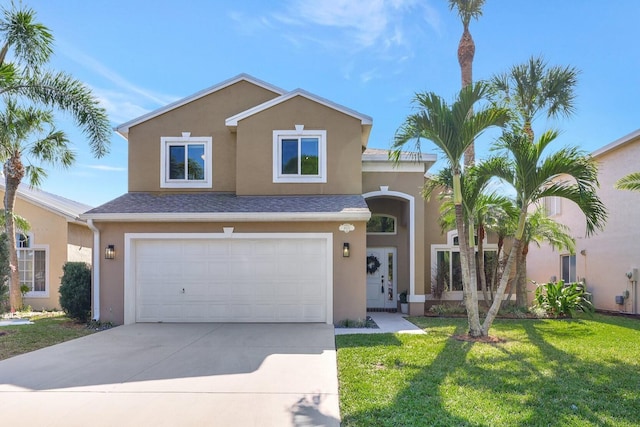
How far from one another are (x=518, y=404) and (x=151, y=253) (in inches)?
369

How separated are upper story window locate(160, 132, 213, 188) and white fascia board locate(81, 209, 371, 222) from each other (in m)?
2.07

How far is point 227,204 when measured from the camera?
36.6 feet

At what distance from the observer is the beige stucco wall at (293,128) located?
1166cm

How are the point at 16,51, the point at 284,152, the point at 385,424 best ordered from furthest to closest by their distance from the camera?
1. the point at 284,152
2. the point at 16,51
3. the point at 385,424

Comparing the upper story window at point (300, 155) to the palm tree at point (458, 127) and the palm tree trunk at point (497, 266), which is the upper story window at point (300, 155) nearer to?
the palm tree at point (458, 127)

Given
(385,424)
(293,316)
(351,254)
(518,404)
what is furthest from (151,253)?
(518,404)

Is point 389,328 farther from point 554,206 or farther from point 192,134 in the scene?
point 554,206

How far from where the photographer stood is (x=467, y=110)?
845 cm

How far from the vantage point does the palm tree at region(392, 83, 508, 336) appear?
8414 millimetres

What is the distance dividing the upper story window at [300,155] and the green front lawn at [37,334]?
646cm

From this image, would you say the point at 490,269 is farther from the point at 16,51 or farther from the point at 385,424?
the point at 16,51

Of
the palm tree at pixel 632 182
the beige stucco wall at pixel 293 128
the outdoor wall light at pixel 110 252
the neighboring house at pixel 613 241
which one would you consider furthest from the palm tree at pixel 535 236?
the outdoor wall light at pixel 110 252

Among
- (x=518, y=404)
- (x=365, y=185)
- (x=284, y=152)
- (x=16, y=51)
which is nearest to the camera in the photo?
(x=518, y=404)

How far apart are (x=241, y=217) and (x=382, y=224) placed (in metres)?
6.41
